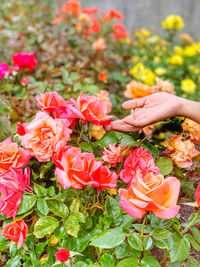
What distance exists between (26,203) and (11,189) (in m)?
0.06

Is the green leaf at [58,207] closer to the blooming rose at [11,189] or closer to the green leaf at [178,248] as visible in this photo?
the blooming rose at [11,189]

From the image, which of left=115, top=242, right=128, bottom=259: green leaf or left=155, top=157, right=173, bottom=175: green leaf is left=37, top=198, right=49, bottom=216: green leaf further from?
left=155, top=157, right=173, bottom=175: green leaf

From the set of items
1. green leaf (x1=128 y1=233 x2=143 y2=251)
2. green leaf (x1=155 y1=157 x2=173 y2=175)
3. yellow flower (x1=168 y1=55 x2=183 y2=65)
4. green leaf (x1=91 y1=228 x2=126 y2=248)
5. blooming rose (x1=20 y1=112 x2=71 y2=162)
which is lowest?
yellow flower (x1=168 y1=55 x2=183 y2=65)

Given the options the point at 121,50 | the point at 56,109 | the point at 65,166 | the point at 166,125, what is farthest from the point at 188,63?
the point at 65,166

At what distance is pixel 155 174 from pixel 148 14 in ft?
11.8

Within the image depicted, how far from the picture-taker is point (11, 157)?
761mm

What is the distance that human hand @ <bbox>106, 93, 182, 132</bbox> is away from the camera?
848 mm

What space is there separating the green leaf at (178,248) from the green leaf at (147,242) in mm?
50

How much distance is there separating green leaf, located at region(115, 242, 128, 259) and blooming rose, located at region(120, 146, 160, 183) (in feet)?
0.52

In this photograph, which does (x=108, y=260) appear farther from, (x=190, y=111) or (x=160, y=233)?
(x=190, y=111)

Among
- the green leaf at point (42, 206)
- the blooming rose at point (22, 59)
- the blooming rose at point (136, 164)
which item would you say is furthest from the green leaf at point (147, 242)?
the blooming rose at point (22, 59)

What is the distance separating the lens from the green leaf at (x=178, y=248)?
2.16ft

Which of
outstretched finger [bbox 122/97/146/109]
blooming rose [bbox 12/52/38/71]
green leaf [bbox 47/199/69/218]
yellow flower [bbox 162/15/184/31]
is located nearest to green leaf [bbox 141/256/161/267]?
green leaf [bbox 47/199/69/218]

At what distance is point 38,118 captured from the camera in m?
0.78
